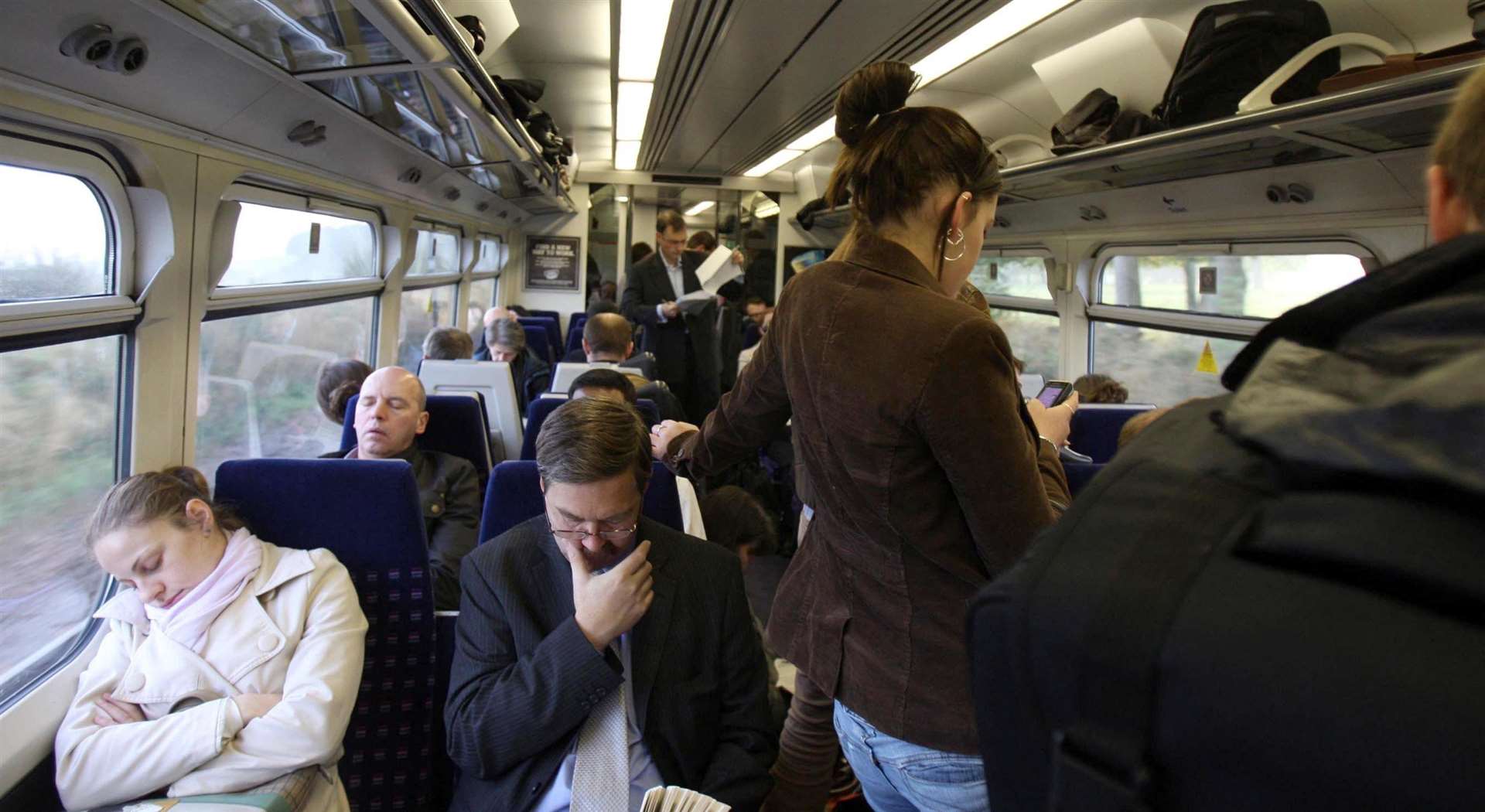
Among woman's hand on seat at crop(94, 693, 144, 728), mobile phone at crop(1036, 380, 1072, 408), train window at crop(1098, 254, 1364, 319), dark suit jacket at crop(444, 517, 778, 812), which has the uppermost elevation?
train window at crop(1098, 254, 1364, 319)

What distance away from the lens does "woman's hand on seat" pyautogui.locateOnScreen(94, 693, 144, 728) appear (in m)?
2.03

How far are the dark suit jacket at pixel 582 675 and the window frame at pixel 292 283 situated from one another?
2119 millimetres

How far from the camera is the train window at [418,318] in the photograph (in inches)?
287

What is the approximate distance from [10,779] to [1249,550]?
264 centimetres

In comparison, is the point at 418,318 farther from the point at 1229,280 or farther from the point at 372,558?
the point at 1229,280

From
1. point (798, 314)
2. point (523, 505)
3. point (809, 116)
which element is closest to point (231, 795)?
point (523, 505)

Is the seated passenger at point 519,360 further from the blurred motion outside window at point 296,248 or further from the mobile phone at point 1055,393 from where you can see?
the mobile phone at point 1055,393

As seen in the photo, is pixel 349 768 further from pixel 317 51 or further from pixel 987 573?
pixel 317 51

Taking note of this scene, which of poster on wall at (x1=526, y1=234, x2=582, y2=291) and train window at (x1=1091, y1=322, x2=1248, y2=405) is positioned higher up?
poster on wall at (x1=526, y1=234, x2=582, y2=291)

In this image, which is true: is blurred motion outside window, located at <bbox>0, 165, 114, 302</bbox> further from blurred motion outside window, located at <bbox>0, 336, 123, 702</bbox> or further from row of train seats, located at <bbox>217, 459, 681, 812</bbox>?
row of train seats, located at <bbox>217, 459, 681, 812</bbox>

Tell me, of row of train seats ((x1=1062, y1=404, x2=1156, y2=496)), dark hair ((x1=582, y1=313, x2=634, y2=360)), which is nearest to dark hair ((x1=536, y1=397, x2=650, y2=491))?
row of train seats ((x1=1062, y1=404, x2=1156, y2=496))

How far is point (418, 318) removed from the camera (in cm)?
796

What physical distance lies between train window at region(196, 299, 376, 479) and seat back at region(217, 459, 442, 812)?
37.1 inches

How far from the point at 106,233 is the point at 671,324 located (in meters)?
4.53
